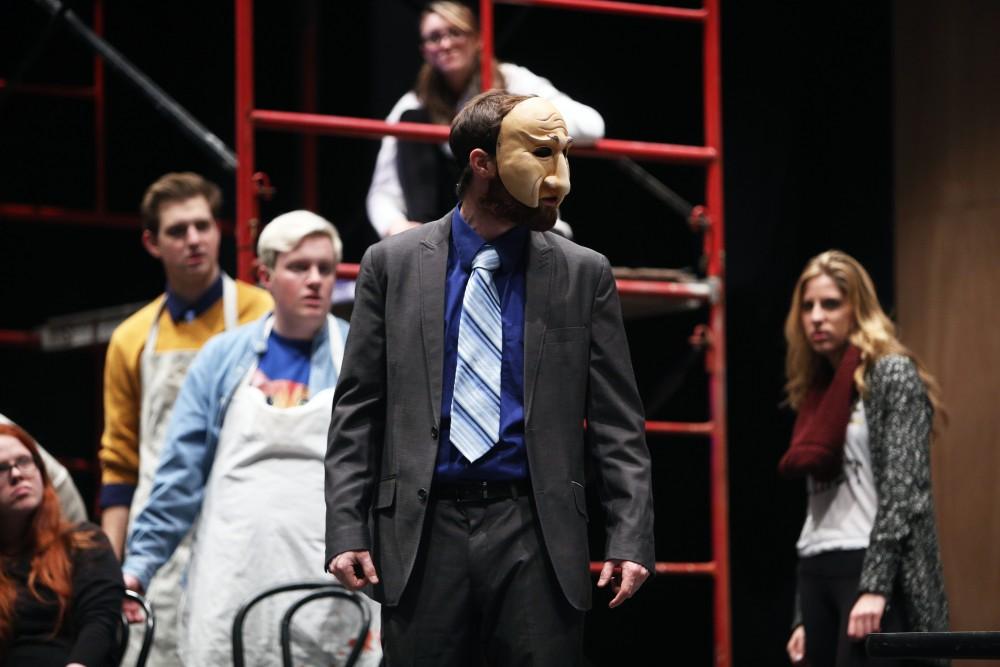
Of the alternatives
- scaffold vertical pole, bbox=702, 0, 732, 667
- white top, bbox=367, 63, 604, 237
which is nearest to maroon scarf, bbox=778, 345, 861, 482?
scaffold vertical pole, bbox=702, 0, 732, 667

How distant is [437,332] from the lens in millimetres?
2934

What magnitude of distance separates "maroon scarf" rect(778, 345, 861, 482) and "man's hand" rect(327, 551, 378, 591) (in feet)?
6.05

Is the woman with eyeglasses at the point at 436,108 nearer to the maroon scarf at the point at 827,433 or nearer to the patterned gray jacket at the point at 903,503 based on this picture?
the maroon scarf at the point at 827,433

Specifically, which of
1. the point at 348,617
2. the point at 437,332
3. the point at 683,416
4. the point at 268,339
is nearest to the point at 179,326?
the point at 268,339

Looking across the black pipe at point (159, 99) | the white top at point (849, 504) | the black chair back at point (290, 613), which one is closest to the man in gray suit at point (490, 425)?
the black chair back at point (290, 613)

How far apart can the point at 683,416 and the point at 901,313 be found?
1.08m

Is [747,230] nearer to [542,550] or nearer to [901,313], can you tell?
[901,313]

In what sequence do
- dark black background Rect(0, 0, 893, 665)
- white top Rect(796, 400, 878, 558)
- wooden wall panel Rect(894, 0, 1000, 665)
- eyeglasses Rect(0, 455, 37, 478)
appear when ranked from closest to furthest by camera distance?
eyeglasses Rect(0, 455, 37, 478) < white top Rect(796, 400, 878, 558) < wooden wall panel Rect(894, 0, 1000, 665) < dark black background Rect(0, 0, 893, 665)

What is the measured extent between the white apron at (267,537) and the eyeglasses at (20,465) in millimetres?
469

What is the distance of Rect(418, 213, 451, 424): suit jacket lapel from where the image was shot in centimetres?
290

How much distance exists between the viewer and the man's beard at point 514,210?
2.98m

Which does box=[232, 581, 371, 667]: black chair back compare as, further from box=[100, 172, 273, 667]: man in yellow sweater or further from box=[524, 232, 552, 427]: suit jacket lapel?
box=[524, 232, 552, 427]: suit jacket lapel

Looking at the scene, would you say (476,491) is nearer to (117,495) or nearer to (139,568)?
(139,568)

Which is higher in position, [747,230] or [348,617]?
[747,230]
